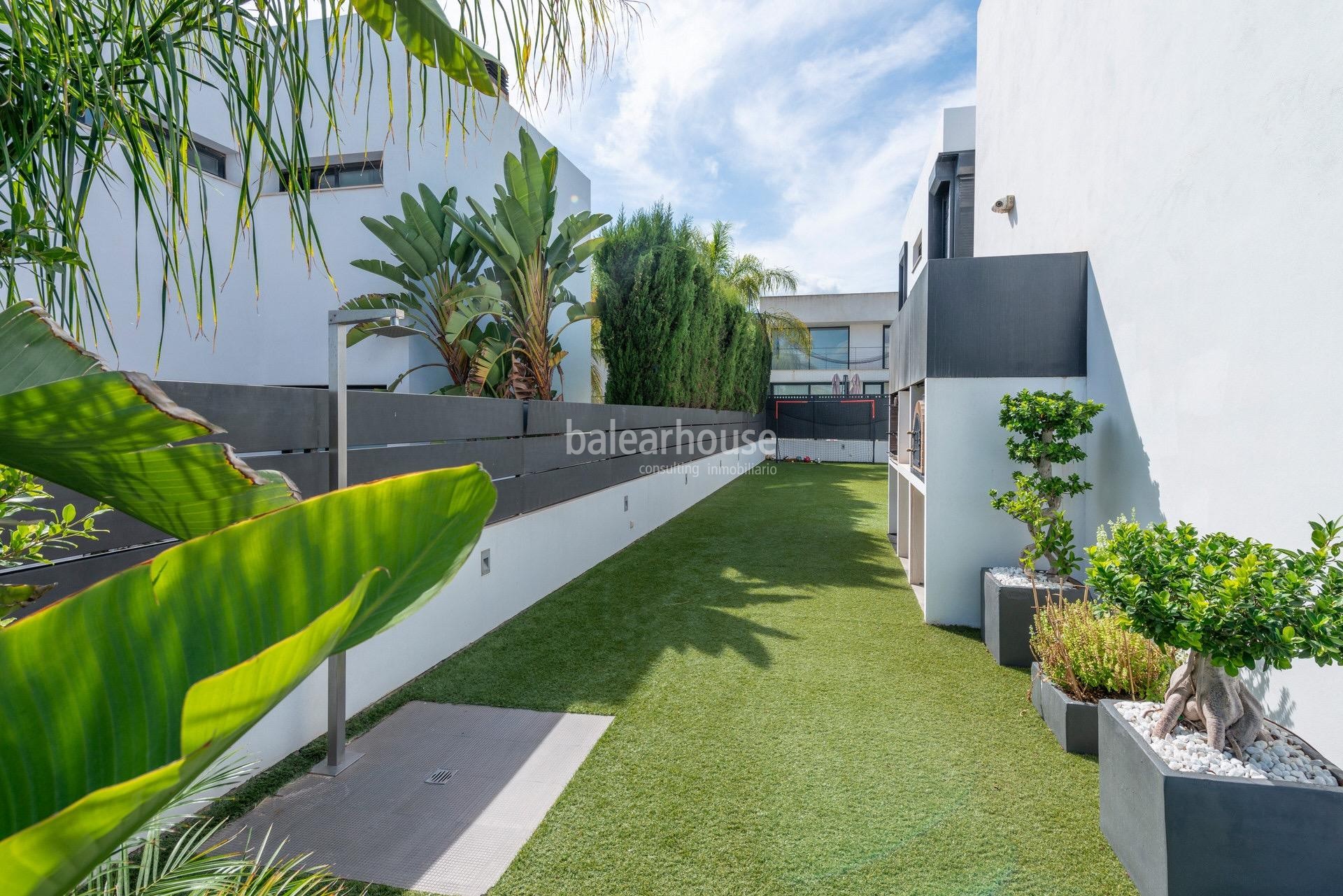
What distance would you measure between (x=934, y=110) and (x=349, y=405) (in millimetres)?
9431

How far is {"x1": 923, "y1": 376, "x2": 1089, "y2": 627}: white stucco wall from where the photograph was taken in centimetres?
507

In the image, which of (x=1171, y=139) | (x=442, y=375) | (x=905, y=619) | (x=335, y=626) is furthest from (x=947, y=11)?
(x=335, y=626)

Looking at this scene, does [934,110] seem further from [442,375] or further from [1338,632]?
[1338,632]

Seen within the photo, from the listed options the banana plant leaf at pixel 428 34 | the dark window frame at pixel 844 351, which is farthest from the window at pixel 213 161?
the dark window frame at pixel 844 351

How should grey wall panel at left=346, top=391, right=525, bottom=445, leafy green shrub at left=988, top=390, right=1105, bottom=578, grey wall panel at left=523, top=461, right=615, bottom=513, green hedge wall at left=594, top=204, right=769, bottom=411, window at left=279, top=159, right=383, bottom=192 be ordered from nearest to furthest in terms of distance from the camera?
grey wall panel at left=346, top=391, right=525, bottom=445, leafy green shrub at left=988, top=390, right=1105, bottom=578, grey wall panel at left=523, top=461, right=615, bottom=513, window at left=279, top=159, right=383, bottom=192, green hedge wall at left=594, top=204, right=769, bottom=411

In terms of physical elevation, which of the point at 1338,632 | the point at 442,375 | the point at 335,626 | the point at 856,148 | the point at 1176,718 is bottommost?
the point at 1176,718

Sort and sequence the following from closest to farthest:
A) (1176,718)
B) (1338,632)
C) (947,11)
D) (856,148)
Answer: (1338,632) < (1176,718) < (947,11) < (856,148)

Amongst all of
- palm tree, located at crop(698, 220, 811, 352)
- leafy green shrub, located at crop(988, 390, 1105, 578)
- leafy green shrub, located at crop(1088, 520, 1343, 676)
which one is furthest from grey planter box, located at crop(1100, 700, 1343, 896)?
palm tree, located at crop(698, 220, 811, 352)

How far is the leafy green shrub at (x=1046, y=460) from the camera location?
4.45m

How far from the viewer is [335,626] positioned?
0.46 m

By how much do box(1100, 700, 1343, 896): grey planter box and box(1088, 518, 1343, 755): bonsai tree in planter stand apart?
0.26 m

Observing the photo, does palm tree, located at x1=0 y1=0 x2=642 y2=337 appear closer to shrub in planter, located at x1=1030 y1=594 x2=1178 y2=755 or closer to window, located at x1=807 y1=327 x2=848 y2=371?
shrub in planter, located at x1=1030 y1=594 x2=1178 y2=755

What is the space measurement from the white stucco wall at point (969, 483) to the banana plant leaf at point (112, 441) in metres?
4.90

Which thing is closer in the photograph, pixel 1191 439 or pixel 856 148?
pixel 1191 439
